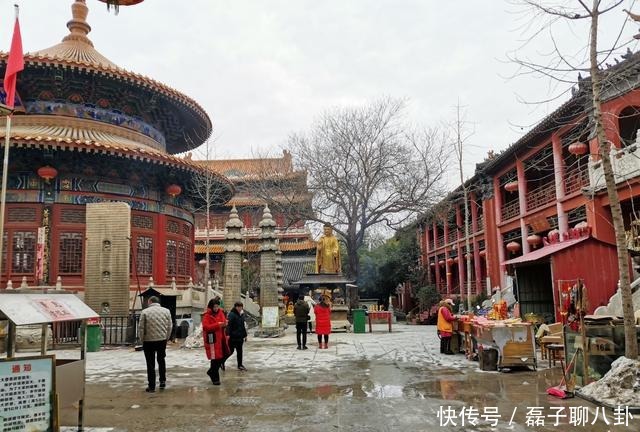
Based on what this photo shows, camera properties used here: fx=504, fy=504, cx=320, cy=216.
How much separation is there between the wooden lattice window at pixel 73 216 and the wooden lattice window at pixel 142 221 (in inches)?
71.9

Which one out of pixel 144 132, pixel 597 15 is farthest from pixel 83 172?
pixel 597 15

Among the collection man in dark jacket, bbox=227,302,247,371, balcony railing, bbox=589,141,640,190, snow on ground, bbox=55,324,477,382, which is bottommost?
snow on ground, bbox=55,324,477,382

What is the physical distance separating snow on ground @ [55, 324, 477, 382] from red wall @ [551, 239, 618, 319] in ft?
9.96

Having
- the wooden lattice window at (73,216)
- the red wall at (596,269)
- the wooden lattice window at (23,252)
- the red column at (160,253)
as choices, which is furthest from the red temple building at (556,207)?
the wooden lattice window at (23,252)

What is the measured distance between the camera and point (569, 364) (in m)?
7.18

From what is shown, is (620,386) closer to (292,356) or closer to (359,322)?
(292,356)

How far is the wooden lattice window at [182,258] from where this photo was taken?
21844 millimetres

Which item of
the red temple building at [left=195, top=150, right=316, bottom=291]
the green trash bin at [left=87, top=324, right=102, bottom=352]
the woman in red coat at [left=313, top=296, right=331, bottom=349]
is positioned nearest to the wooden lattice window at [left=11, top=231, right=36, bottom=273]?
the green trash bin at [left=87, top=324, right=102, bottom=352]

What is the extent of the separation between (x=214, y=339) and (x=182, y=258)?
14.5 meters

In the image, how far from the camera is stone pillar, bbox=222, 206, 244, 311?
1762 cm

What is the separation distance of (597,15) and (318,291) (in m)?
15.0

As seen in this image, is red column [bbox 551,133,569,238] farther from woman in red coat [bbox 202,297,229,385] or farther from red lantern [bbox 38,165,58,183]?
red lantern [bbox 38,165,58,183]

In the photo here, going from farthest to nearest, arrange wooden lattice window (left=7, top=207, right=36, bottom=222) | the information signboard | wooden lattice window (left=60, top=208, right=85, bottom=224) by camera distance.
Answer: wooden lattice window (left=60, top=208, right=85, bottom=224) → wooden lattice window (left=7, top=207, right=36, bottom=222) → the information signboard

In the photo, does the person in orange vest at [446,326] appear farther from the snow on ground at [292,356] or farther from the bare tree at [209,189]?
the bare tree at [209,189]
